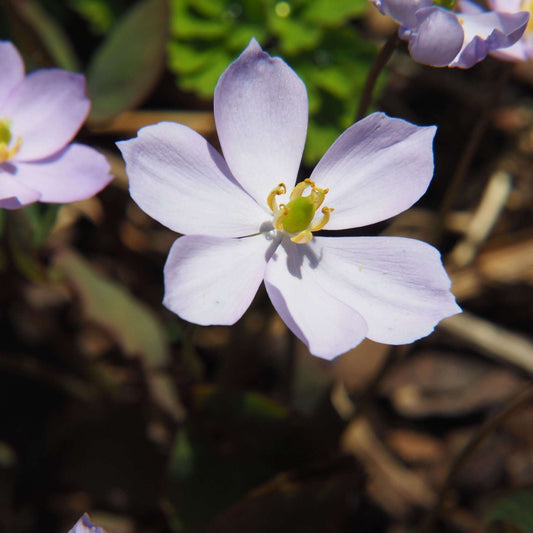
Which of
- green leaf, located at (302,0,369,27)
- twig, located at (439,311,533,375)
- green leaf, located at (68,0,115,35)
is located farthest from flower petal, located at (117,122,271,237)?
green leaf, located at (68,0,115,35)

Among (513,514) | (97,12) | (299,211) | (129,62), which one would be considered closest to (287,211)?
(299,211)

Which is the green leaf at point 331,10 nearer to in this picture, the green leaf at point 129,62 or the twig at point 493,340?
the green leaf at point 129,62

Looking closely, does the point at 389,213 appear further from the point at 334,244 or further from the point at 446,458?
the point at 446,458

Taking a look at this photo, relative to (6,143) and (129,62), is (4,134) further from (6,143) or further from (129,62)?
(129,62)

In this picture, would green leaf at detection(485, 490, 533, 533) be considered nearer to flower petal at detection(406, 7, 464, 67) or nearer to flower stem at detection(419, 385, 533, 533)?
flower stem at detection(419, 385, 533, 533)

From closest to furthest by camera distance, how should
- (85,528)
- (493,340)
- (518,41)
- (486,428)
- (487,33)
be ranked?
1. (85,528)
2. (487,33)
3. (518,41)
4. (486,428)
5. (493,340)

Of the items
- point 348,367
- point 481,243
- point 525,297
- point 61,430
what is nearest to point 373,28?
point 481,243

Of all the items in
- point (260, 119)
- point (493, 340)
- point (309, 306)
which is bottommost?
point (493, 340)
